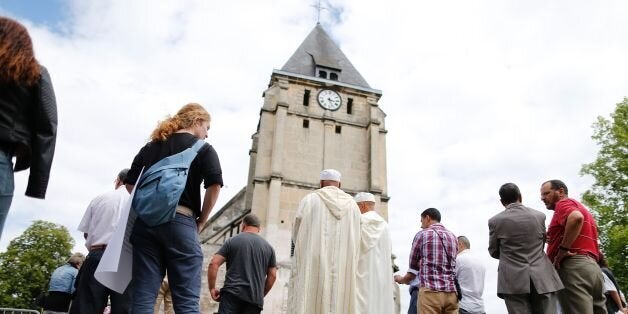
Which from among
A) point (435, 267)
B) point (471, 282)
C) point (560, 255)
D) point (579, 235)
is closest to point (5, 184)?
point (435, 267)

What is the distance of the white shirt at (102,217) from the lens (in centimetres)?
512

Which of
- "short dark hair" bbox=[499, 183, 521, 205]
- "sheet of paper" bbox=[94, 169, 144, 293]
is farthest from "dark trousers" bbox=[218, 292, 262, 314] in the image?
"short dark hair" bbox=[499, 183, 521, 205]

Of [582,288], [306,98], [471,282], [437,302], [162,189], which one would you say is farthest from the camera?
[306,98]

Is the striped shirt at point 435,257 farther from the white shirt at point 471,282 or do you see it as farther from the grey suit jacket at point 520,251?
Answer: the white shirt at point 471,282

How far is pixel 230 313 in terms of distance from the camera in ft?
17.9

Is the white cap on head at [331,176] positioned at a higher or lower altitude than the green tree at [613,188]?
lower

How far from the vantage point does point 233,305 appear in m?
5.48

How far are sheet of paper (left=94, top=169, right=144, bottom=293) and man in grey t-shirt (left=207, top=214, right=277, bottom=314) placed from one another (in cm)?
204

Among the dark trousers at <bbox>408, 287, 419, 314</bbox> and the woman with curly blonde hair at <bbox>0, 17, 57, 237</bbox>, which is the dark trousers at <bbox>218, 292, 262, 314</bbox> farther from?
the woman with curly blonde hair at <bbox>0, 17, 57, 237</bbox>

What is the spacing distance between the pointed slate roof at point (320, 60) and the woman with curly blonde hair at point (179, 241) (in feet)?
81.9

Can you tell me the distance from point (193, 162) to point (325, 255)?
2.02 meters

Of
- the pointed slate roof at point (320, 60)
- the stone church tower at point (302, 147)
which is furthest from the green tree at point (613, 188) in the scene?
the pointed slate roof at point (320, 60)

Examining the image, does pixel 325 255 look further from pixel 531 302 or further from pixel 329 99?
pixel 329 99

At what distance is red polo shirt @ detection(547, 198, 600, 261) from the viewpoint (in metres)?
5.20
